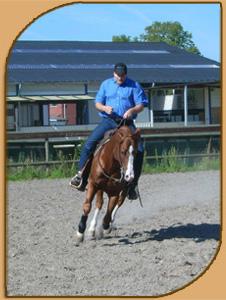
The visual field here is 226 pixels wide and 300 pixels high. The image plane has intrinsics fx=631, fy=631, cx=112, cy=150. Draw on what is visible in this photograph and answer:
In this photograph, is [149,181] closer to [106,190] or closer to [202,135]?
[202,135]

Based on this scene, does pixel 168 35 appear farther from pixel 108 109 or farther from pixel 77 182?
pixel 77 182

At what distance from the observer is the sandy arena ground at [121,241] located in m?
3.40

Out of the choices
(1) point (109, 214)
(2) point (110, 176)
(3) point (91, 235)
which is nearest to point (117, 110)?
(2) point (110, 176)

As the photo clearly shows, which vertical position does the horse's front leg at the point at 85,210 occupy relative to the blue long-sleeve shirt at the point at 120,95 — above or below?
below

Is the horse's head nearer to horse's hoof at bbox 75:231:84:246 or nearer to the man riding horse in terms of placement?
the man riding horse

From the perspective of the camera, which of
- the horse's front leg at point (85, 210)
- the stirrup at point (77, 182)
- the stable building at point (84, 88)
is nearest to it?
the stable building at point (84, 88)

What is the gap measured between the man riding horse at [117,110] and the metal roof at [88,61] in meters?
0.16

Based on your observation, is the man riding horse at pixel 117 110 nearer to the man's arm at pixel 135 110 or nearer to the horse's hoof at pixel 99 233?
the man's arm at pixel 135 110

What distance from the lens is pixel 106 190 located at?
195 inches

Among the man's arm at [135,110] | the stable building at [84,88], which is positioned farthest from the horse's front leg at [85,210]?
the stable building at [84,88]

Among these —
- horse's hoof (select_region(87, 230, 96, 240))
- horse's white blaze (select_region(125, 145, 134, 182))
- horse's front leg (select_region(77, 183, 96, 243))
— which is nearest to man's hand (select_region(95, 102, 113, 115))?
horse's white blaze (select_region(125, 145, 134, 182))

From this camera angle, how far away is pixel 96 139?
166 inches

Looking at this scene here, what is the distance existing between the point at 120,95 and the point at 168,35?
1.27 m

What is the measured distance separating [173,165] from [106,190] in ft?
4.30
